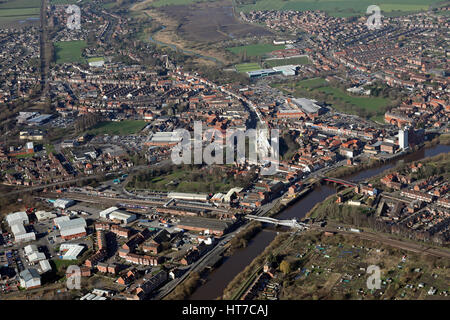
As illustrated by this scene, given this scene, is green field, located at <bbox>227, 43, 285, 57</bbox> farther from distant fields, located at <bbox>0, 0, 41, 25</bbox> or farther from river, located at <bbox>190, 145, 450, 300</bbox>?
distant fields, located at <bbox>0, 0, 41, 25</bbox>

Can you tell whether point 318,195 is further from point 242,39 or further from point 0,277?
point 242,39

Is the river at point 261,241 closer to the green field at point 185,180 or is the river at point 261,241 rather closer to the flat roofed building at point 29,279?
the green field at point 185,180

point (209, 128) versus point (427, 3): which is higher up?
point (427, 3)

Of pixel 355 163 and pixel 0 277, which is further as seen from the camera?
pixel 355 163

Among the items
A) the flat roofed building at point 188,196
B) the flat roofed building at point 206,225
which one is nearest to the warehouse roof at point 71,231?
the flat roofed building at point 206,225

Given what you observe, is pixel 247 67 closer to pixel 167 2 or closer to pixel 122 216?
pixel 122 216

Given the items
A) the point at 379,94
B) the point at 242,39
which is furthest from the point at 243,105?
the point at 242,39
